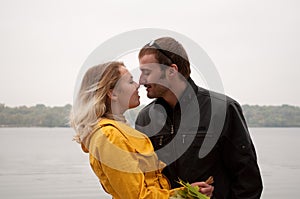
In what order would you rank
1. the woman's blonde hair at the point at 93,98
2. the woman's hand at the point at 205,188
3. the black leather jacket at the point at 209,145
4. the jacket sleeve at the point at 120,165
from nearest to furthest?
the jacket sleeve at the point at 120,165
the woman's blonde hair at the point at 93,98
the woman's hand at the point at 205,188
the black leather jacket at the point at 209,145

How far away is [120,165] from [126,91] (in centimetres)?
41

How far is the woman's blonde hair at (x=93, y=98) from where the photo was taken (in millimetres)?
2445

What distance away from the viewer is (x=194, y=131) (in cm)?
281

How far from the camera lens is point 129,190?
232cm

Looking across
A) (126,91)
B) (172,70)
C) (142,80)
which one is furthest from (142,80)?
(126,91)

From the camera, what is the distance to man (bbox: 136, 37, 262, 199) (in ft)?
9.11

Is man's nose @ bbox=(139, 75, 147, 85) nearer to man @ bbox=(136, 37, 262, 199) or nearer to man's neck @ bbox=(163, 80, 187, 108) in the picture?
man @ bbox=(136, 37, 262, 199)

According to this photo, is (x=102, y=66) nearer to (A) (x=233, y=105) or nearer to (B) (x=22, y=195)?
(A) (x=233, y=105)

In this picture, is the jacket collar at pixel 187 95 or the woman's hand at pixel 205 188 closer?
the woman's hand at pixel 205 188

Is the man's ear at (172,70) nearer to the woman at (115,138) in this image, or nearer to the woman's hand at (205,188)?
the woman at (115,138)

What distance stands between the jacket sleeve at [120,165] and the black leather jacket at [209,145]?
41cm

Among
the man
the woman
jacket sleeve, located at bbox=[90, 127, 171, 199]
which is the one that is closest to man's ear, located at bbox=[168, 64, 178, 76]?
the man

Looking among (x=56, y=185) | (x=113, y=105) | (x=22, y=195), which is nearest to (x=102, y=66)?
(x=113, y=105)

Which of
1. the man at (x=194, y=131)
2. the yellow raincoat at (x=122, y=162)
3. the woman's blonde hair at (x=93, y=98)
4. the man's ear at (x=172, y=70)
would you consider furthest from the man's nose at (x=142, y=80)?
the yellow raincoat at (x=122, y=162)
